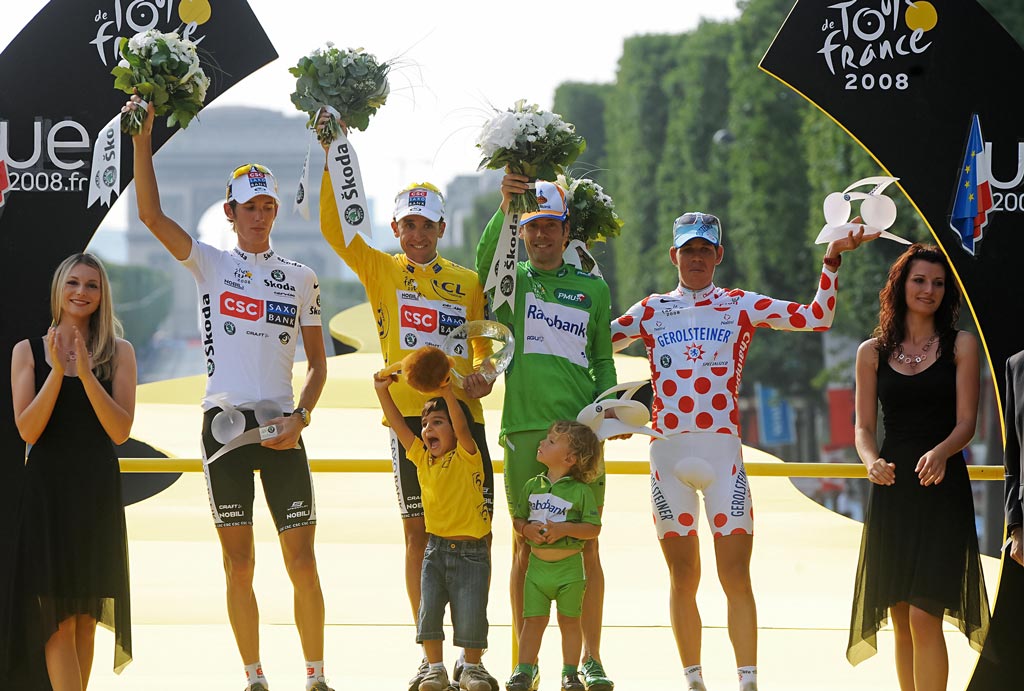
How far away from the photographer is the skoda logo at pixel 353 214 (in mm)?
5730

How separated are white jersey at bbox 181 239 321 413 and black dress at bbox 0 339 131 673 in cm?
51

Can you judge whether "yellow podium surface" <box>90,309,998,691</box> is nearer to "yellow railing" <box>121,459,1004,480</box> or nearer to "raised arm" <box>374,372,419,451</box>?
"yellow railing" <box>121,459,1004,480</box>

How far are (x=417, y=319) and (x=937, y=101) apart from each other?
2817mm

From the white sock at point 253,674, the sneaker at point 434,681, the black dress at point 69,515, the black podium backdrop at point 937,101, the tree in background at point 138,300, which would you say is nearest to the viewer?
the black dress at point 69,515

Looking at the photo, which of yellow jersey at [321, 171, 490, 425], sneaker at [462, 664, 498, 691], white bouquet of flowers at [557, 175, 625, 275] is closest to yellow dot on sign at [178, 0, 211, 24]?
yellow jersey at [321, 171, 490, 425]

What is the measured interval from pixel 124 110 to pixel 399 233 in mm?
1302

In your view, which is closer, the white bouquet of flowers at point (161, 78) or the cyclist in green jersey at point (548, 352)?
the white bouquet of flowers at point (161, 78)

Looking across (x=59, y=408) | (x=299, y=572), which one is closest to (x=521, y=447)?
(x=299, y=572)

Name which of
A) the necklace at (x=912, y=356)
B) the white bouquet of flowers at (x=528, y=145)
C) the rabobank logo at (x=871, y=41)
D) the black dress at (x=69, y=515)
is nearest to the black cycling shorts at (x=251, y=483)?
the black dress at (x=69, y=515)

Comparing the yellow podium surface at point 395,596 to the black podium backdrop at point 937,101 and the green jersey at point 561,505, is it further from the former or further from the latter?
the black podium backdrop at point 937,101

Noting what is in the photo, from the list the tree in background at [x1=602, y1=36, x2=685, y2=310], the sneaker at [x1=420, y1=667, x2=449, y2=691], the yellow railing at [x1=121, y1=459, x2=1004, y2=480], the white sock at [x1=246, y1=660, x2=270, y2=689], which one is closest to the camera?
the sneaker at [x1=420, y1=667, x2=449, y2=691]

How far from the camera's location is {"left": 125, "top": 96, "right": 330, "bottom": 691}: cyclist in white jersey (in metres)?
5.52

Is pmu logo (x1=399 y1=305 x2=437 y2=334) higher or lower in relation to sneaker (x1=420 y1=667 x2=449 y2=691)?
higher

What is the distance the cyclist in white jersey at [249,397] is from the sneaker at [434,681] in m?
0.45
